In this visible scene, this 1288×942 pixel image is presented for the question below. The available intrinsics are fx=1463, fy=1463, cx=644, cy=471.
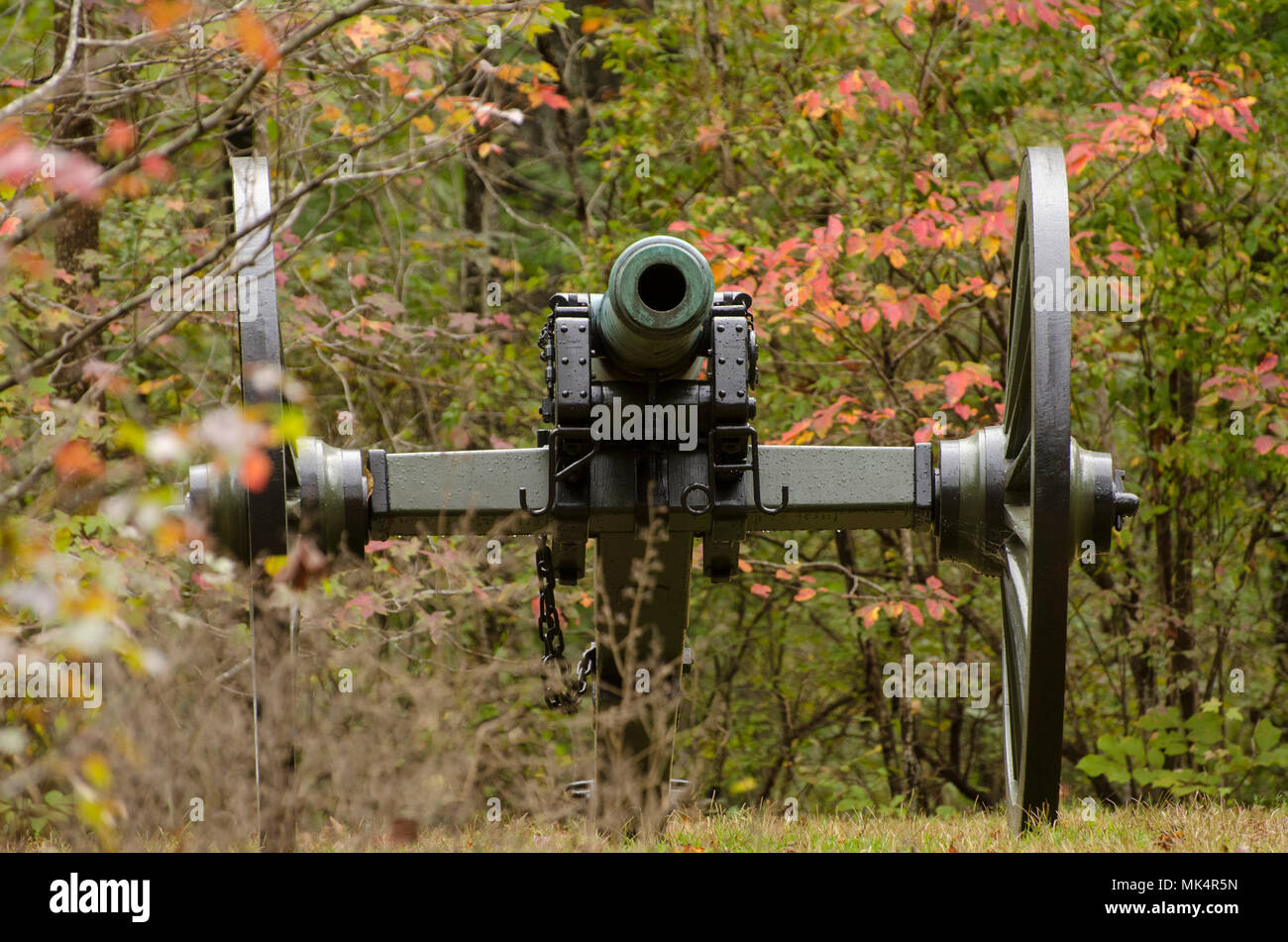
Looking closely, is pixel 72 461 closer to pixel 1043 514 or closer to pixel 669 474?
pixel 669 474

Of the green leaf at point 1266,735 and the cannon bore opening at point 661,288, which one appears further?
the green leaf at point 1266,735

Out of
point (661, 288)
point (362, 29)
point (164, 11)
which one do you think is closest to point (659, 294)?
point (661, 288)

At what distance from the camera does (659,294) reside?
11.9 feet

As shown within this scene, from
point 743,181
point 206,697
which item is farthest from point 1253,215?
point 206,697

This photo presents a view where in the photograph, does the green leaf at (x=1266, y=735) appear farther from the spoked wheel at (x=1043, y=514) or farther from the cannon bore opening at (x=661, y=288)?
the cannon bore opening at (x=661, y=288)

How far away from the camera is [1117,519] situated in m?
3.70

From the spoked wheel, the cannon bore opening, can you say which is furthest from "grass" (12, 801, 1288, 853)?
the cannon bore opening

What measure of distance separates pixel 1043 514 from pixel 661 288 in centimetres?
108

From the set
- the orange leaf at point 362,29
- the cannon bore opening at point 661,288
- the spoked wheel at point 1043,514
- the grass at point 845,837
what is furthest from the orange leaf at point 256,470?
the orange leaf at point 362,29

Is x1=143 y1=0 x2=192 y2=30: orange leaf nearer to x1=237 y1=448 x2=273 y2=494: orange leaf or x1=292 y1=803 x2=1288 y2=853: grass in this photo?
x1=237 y1=448 x2=273 y2=494: orange leaf

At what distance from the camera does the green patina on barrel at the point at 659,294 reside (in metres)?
3.55

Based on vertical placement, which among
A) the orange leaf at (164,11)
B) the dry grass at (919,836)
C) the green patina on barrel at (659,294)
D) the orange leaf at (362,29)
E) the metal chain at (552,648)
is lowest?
the dry grass at (919,836)

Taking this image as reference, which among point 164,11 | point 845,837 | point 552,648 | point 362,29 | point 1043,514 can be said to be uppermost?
point 362,29

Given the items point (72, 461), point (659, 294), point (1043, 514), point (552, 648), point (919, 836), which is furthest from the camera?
point (919, 836)
